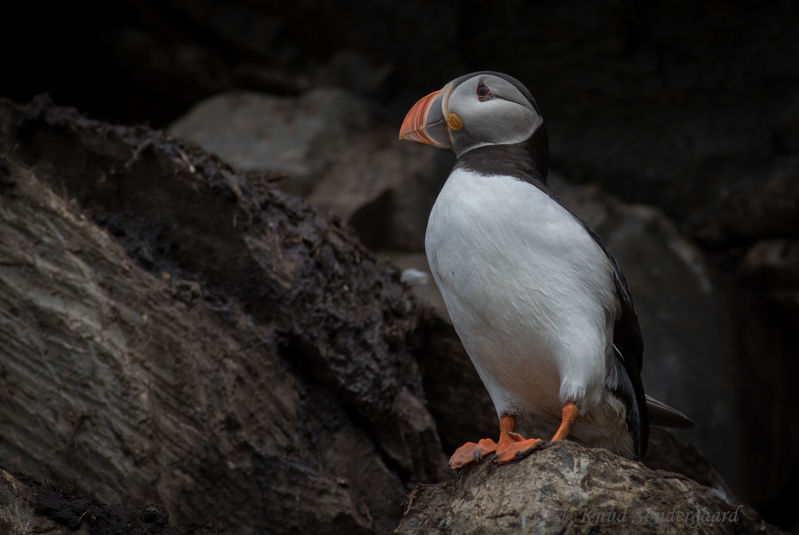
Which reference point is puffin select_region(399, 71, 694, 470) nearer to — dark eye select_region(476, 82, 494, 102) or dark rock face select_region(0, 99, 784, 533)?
dark eye select_region(476, 82, 494, 102)

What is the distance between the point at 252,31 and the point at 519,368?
4.32 meters

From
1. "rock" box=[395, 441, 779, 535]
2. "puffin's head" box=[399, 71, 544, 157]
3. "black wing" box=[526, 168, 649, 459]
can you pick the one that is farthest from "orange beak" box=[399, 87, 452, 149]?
"rock" box=[395, 441, 779, 535]

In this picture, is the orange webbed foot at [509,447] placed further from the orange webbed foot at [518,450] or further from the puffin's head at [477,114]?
the puffin's head at [477,114]

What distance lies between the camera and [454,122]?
3.48 m

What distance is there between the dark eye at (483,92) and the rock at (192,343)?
1.14 m

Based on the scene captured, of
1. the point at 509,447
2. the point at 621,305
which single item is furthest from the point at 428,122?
the point at 509,447

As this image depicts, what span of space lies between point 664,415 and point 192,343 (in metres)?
1.98

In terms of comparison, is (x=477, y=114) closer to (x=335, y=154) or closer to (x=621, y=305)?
(x=621, y=305)

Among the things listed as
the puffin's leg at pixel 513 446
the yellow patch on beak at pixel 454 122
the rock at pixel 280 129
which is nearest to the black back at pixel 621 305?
the yellow patch on beak at pixel 454 122

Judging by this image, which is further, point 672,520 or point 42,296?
point 42,296

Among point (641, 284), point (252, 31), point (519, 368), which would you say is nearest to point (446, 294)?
point (519, 368)

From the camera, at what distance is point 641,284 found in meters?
5.92

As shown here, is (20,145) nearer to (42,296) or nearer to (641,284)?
(42,296)

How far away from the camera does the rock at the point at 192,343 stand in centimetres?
350
